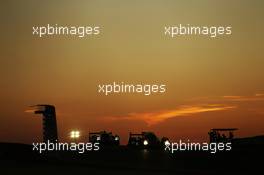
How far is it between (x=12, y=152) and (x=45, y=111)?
38.0 meters

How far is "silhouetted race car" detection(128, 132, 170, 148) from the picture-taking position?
88500mm

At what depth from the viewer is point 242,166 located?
32906 millimetres

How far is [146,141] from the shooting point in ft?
293

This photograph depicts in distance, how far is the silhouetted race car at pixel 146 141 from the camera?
290 feet

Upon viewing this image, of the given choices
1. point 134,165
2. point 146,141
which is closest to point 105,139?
point 146,141

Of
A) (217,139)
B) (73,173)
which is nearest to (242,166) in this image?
(73,173)

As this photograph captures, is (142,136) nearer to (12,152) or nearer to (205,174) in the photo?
(12,152)

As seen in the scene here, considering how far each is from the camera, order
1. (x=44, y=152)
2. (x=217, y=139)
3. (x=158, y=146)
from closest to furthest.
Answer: (x=44, y=152) < (x=217, y=139) < (x=158, y=146)

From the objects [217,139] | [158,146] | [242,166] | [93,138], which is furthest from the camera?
[93,138]

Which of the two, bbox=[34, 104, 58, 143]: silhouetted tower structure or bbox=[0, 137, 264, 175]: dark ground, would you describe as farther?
bbox=[34, 104, 58, 143]: silhouetted tower structure

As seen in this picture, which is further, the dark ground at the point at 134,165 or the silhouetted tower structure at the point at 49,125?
the silhouetted tower structure at the point at 49,125

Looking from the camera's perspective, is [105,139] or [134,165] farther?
[105,139]

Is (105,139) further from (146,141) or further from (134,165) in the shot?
(134,165)

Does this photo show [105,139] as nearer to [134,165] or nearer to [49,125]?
[49,125]
